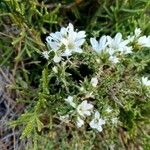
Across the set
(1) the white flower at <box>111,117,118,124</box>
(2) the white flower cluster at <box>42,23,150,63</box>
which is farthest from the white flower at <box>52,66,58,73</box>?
(1) the white flower at <box>111,117,118,124</box>

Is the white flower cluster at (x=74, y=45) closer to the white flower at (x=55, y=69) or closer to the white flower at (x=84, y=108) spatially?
the white flower at (x=55, y=69)

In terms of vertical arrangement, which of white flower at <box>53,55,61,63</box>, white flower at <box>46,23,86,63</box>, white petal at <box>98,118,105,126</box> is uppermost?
white flower at <box>46,23,86,63</box>

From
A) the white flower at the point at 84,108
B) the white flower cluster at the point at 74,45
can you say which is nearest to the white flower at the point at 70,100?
the white flower at the point at 84,108

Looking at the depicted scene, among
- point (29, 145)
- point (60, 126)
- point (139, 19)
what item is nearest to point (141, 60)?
point (139, 19)

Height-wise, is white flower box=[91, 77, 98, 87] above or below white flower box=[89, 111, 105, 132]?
above

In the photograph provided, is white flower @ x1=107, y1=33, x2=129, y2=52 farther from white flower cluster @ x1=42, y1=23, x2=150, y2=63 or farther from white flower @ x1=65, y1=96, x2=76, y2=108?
white flower @ x1=65, y1=96, x2=76, y2=108

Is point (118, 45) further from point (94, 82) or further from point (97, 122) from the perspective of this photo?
point (97, 122)
